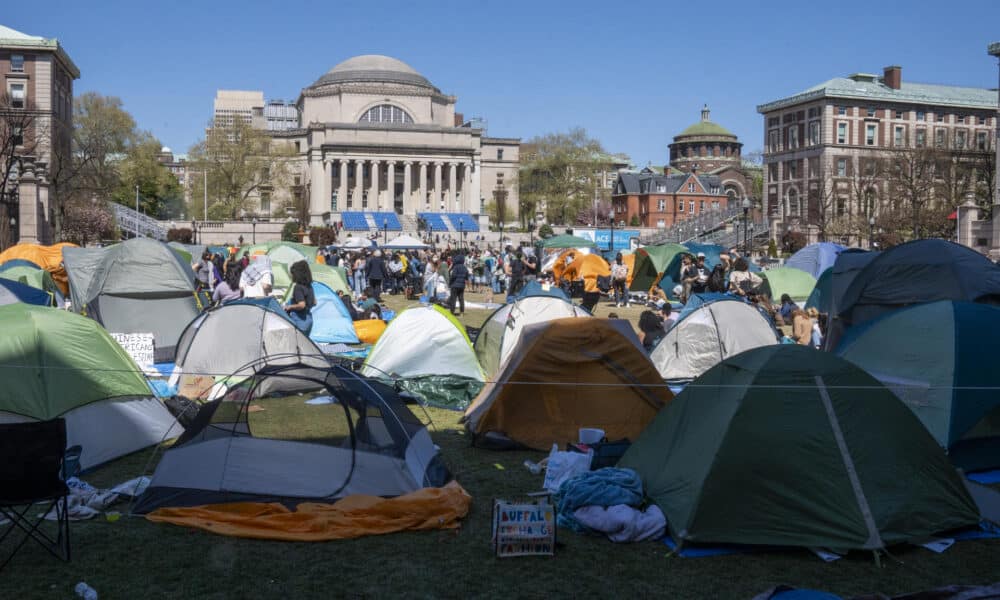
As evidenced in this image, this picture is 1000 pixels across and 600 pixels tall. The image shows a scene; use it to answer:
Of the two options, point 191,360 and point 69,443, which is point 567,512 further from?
point 191,360

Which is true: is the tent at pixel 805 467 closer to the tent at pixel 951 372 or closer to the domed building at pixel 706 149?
the tent at pixel 951 372

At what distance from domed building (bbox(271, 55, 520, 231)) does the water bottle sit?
69.5m

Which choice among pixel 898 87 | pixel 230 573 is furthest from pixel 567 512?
pixel 898 87

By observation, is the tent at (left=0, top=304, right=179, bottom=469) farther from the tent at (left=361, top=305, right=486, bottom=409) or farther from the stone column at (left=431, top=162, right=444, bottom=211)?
the stone column at (left=431, top=162, right=444, bottom=211)

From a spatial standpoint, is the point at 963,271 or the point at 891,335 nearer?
the point at 891,335

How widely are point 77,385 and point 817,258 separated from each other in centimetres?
2184

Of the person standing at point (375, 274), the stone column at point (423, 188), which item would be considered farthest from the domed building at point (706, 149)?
the person standing at point (375, 274)

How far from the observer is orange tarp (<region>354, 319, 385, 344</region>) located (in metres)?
17.0

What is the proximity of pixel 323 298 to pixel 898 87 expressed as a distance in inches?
2746

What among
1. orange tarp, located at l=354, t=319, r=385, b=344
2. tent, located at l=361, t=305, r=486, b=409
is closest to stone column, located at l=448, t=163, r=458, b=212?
orange tarp, located at l=354, t=319, r=385, b=344

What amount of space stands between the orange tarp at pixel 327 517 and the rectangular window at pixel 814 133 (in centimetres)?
7127

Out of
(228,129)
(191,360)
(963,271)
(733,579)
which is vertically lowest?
(733,579)

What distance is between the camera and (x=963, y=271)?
40.3 feet

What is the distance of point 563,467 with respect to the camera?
789cm
